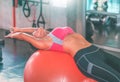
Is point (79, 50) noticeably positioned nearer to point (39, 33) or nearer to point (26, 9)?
point (39, 33)

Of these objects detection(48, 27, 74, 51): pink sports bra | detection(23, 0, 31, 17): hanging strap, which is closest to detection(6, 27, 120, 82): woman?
detection(48, 27, 74, 51): pink sports bra

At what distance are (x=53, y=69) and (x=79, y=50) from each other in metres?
0.26

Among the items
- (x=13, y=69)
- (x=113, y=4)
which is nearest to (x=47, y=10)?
(x=113, y=4)

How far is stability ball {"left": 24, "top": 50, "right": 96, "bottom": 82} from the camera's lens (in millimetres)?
1860

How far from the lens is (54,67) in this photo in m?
1.89

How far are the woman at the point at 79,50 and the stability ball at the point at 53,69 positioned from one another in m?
0.05

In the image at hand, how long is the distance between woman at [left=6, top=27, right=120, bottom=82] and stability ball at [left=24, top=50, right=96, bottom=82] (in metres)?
0.05

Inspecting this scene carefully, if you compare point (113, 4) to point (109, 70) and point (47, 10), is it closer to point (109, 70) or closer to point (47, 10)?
point (47, 10)

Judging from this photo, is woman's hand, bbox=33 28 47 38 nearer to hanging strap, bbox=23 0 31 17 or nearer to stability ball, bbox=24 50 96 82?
stability ball, bbox=24 50 96 82

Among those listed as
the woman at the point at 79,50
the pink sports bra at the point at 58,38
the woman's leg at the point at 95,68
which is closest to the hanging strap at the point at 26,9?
the woman at the point at 79,50

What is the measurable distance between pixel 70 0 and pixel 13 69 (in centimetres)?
177

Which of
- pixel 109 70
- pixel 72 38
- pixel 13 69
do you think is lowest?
pixel 13 69

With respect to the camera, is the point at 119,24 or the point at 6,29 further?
the point at 6,29

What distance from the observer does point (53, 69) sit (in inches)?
74.2
